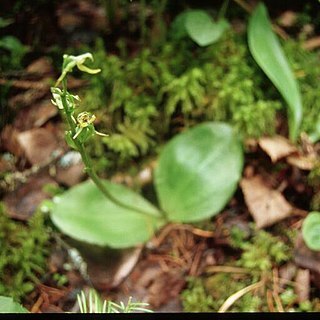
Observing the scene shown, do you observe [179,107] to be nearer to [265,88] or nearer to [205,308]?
[265,88]

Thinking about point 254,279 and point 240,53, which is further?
point 240,53

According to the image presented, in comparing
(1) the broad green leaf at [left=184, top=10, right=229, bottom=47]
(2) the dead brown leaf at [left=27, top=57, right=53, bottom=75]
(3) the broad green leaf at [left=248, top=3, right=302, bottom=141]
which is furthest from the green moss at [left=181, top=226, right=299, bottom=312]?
(2) the dead brown leaf at [left=27, top=57, right=53, bottom=75]

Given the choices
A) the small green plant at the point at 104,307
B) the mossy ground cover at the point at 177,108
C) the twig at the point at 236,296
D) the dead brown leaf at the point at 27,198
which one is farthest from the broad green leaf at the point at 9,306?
the twig at the point at 236,296

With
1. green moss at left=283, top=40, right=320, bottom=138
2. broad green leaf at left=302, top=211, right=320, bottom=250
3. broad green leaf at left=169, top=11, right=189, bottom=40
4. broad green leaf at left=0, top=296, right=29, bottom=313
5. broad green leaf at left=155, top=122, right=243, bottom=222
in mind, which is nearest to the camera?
broad green leaf at left=0, top=296, right=29, bottom=313

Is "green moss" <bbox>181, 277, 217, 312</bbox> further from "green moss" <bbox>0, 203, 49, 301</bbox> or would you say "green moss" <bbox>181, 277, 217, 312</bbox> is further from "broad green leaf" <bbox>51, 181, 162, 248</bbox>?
"green moss" <bbox>0, 203, 49, 301</bbox>

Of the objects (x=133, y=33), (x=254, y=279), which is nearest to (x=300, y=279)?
(x=254, y=279)
